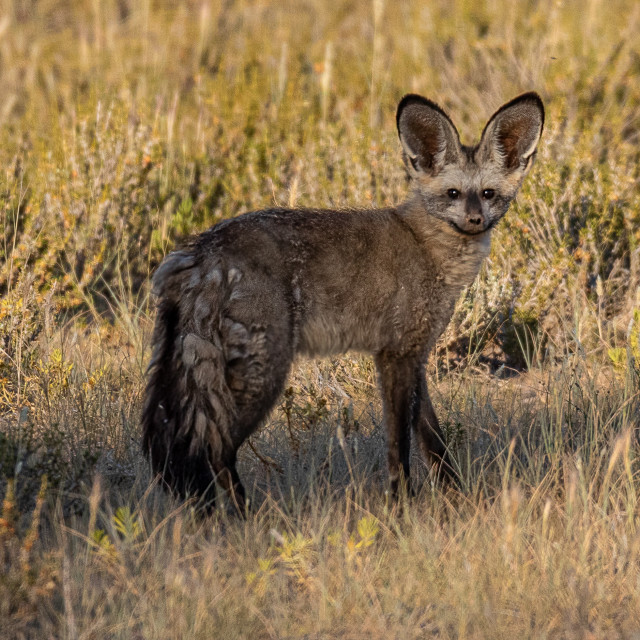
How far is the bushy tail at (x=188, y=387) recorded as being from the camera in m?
3.65

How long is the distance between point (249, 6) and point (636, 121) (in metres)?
7.86

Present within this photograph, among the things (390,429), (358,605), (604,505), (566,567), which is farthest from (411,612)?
(390,429)

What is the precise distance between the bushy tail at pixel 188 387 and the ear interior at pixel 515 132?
1.58m

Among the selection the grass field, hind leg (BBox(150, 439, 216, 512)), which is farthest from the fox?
the grass field

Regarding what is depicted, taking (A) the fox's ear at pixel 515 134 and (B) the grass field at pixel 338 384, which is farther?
(A) the fox's ear at pixel 515 134

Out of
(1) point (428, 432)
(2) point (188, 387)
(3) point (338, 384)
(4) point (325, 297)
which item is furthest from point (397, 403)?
(3) point (338, 384)

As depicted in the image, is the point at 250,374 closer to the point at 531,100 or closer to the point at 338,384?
the point at 338,384

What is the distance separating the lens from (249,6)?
1424 cm

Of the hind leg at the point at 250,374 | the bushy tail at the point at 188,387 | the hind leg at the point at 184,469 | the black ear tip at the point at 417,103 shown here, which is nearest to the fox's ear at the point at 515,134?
the black ear tip at the point at 417,103

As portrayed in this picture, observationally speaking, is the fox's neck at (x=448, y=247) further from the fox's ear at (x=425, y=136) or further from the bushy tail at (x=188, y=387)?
the bushy tail at (x=188, y=387)

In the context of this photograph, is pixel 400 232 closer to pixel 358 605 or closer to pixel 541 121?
pixel 541 121

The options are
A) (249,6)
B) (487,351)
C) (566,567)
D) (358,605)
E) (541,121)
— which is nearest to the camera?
(358,605)

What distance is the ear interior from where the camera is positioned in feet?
14.1

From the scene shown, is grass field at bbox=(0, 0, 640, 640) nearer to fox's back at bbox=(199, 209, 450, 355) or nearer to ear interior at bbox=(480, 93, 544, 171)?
fox's back at bbox=(199, 209, 450, 355)
